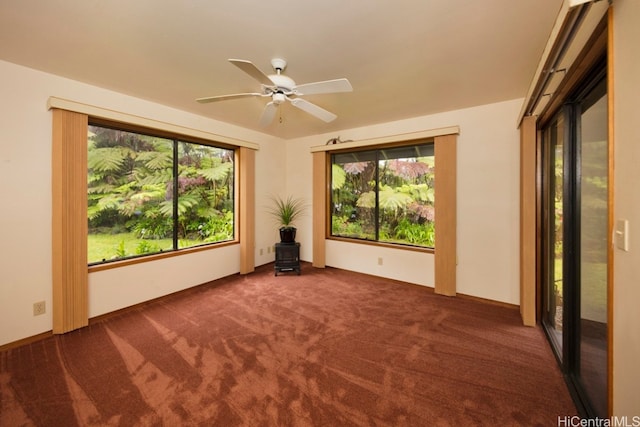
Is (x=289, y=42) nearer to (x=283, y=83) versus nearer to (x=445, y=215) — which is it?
(x=283, y=83)

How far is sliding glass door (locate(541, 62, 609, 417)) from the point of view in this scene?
141 cm

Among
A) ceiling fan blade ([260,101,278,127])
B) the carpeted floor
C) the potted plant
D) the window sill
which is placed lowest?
the carpeted floor

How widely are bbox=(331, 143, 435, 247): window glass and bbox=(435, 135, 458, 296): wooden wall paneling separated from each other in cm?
27

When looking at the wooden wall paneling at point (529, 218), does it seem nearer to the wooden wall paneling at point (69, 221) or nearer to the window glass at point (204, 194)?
the window glass at point (204, 194)

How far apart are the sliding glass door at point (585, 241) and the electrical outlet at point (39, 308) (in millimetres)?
4184

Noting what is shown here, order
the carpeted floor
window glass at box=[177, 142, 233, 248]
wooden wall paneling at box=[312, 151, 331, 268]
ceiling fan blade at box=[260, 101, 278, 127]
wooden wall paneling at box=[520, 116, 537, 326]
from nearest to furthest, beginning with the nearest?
the carpeted floor < ceiling fan blade at box=[260, 101, 278, 127] < wooden wall paneling at box=[520, 116, 537, 326] < window glass at box=[177, 142, 233, 248] < wooden wall paneling at box=[312, 151, 331, 268]

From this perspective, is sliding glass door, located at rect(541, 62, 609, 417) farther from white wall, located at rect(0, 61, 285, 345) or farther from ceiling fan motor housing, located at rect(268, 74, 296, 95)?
white wall, located at rect(0, 61, 285, 345)

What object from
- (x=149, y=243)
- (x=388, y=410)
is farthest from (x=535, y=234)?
(x=149, y=243)

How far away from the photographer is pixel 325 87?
191cm

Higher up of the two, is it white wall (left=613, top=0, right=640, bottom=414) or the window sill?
white wall (left=613, top=0, right=640, bottom=414)

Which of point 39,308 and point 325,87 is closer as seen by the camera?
point 325,87

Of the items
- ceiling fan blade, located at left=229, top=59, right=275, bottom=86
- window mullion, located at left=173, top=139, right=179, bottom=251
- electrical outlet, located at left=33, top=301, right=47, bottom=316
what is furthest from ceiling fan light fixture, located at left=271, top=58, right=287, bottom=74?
electrical outlet, located at left=33, top=301, right=47, bottom=316

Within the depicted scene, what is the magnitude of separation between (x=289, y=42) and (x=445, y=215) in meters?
2.70

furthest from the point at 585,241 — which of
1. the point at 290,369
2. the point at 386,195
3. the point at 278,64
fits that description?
the point at 386,195
